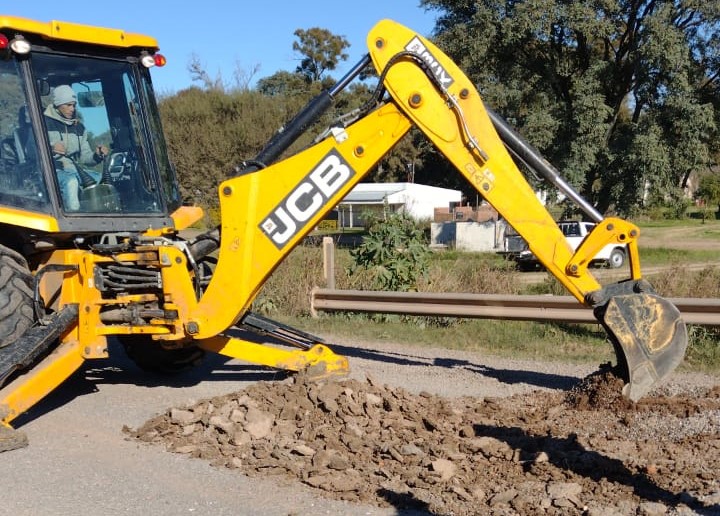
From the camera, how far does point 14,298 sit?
6754 millimetres

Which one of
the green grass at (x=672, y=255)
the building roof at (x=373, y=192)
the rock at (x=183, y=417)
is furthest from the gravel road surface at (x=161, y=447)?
the building roof at (x=373, y=192)

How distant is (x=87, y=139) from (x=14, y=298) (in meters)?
1.52

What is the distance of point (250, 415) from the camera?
6.38m

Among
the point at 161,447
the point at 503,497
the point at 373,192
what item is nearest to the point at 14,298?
the point at 161,447

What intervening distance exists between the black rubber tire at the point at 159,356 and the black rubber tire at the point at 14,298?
56.6 inches

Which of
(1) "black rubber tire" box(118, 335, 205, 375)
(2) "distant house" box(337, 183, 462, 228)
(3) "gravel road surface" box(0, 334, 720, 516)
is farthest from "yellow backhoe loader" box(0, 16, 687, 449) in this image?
(2) "distant house" box(337, 183, 462, 228)

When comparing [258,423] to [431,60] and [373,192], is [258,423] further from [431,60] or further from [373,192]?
[373,192]

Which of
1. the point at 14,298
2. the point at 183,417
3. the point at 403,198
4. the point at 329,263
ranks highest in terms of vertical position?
the point at 14,298

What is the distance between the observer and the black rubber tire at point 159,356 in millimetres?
8219

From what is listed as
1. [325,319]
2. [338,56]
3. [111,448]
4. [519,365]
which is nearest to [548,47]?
[325,319]

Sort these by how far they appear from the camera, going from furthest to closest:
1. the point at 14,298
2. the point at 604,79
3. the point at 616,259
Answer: the point at 604,79, the point at 616,259, the point at 14,298

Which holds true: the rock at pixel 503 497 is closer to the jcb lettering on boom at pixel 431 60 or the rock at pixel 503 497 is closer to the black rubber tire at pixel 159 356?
the jcb lettering on boom at pixel 431 60

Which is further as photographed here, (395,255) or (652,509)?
(395,255)

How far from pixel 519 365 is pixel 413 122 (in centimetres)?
362
